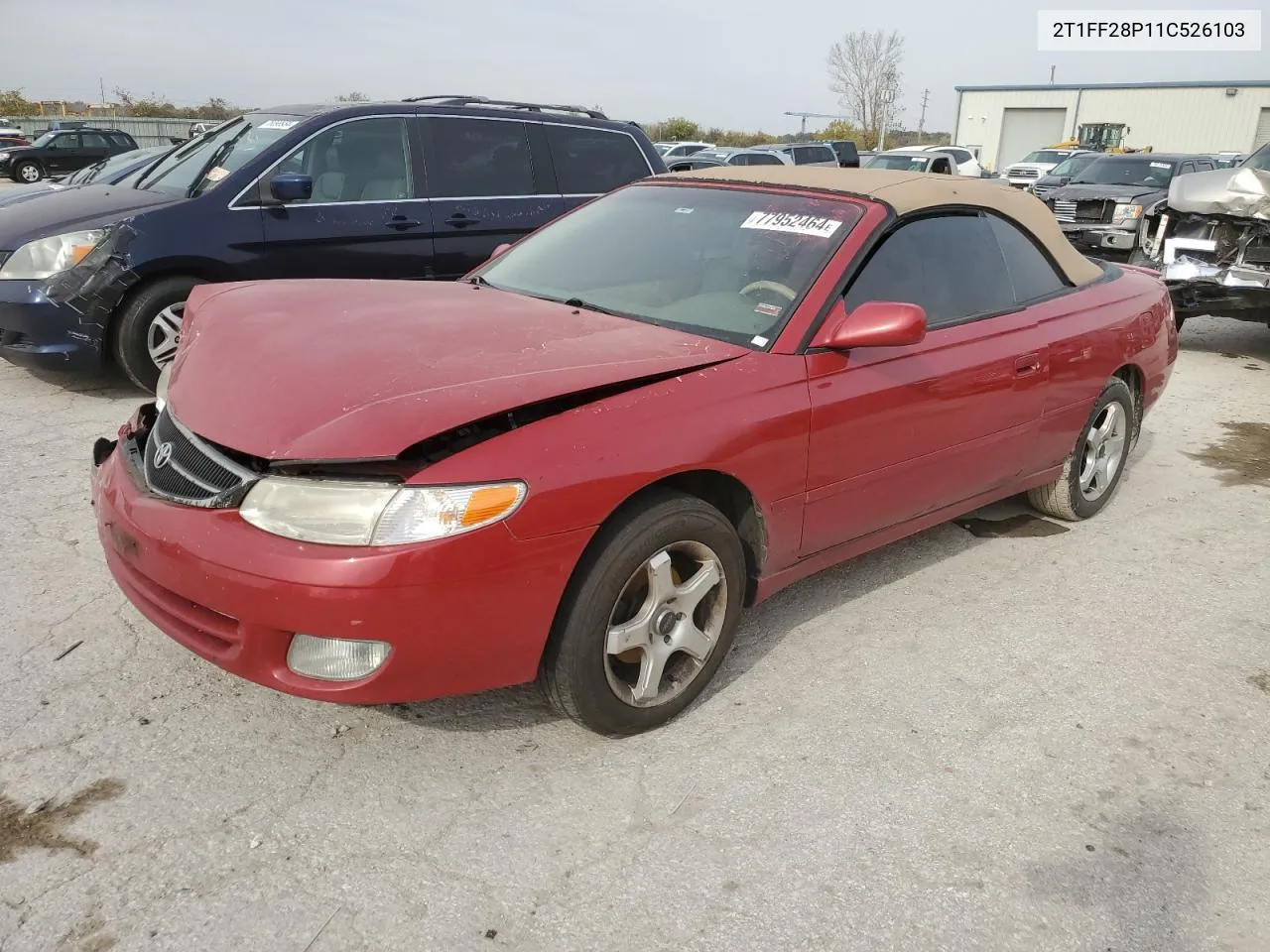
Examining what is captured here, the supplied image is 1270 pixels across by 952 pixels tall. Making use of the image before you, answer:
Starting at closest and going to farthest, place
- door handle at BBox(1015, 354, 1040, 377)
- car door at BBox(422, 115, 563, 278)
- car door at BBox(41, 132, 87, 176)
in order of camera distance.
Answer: door handle at BBox(1015, 354, 1040, 377) → car door at BBox(422, 115, 563, 278) → car door at BBox(41, 132, 87, 176)

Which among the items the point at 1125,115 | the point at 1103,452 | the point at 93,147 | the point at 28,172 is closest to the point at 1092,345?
the point at 1103,452

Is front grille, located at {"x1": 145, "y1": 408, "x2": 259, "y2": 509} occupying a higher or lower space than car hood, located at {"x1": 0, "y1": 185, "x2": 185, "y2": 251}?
lower

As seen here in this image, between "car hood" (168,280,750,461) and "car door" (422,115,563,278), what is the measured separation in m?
3.14

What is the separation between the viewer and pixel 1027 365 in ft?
12.0

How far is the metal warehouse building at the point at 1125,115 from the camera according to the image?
43.5 meters

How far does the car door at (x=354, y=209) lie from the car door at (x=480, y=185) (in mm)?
123

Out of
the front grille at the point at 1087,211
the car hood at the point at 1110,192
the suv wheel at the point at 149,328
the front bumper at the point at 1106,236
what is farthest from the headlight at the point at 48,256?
the car hood at the point at 1110,192

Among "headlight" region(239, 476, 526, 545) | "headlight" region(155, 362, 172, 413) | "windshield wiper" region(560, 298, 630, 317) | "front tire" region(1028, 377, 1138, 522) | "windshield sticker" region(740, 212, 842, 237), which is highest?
"windshield sticker" region(740, 212, 842, 237)

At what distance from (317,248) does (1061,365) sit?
170 inches

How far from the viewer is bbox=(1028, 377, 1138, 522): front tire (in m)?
4.30

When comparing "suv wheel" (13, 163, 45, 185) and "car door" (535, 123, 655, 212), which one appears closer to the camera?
"car door" (535, 123, 655, 212)

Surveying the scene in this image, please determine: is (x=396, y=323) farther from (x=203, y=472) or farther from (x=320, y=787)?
(x=320, y=787)

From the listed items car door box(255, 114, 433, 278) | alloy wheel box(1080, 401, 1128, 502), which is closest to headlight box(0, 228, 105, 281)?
car door box(255, 114, 433, 278)

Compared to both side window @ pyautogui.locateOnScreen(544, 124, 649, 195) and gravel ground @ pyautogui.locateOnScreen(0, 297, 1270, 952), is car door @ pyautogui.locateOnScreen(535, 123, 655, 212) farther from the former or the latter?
gravel ground @ pyautogui.locateOnScreen(0, 297, 1270, 952)
